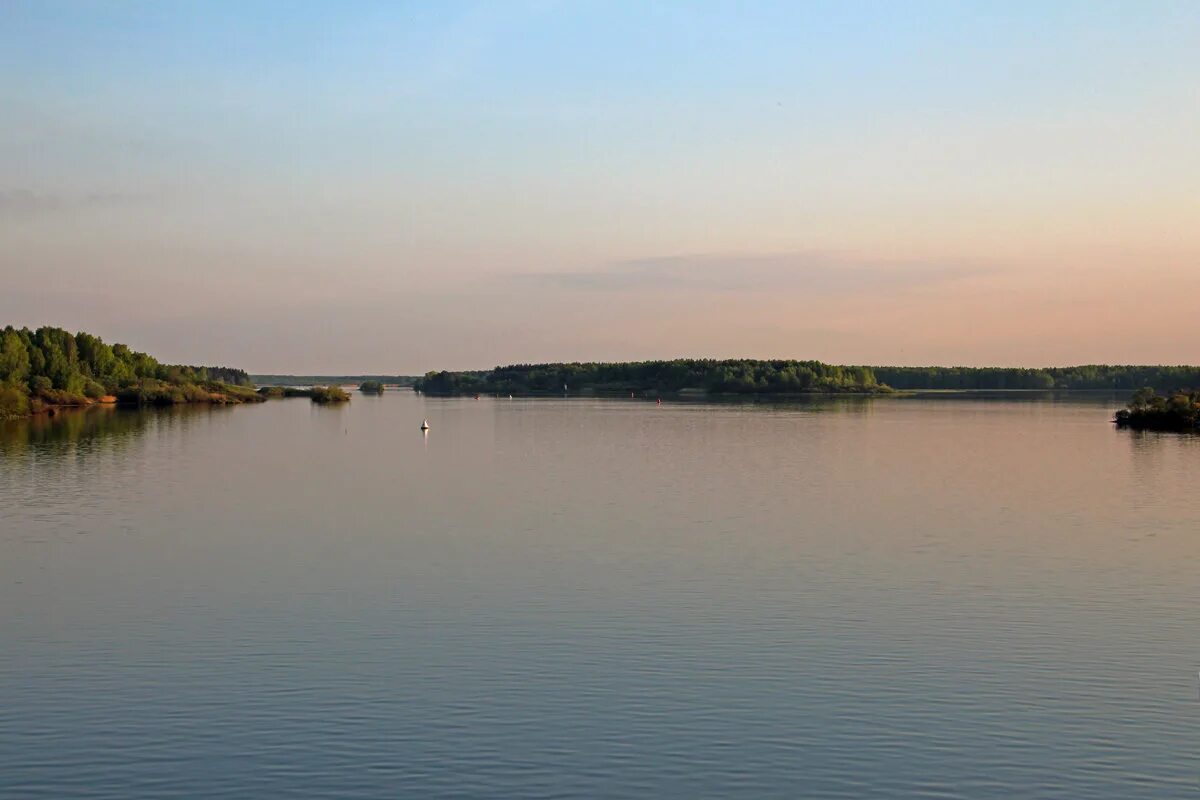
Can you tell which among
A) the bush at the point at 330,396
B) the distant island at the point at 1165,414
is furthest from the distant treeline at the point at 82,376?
the distant island at the point at 1165,414

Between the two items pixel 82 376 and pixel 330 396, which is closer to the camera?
pixel 82 376

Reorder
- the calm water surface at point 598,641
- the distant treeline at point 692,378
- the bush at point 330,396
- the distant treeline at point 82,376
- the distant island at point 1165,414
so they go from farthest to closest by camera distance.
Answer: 1. the distant treeline at point 692,378
2. the bush at point 330,396
3. the distant treeline at point 82,376
4. the distant island at point 1165,414
5. the calm water surface at point 598,641

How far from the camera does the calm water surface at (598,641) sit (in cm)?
1031

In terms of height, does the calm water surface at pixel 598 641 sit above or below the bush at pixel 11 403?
below

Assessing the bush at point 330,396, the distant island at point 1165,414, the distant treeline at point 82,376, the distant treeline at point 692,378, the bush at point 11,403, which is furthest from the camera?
the distant treeline at point 692,378

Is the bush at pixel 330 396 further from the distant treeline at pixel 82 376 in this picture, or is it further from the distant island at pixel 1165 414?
the distant island at pixel 1165 414

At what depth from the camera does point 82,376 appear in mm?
A: 104562

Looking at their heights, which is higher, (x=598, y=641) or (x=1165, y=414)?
(x=1165, y=414)

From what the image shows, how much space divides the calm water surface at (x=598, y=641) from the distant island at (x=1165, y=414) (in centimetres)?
3660

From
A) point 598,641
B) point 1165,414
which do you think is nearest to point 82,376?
point 1165,414

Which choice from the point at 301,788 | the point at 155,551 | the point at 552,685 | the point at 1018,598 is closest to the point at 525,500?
the point at 155,551

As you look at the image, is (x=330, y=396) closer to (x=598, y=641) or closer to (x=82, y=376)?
(x=82, y=376)

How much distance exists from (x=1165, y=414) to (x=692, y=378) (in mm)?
112545

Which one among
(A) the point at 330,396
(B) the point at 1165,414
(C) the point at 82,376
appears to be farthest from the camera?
(A) the point at 330,396
